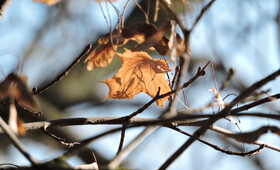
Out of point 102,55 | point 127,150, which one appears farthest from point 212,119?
point 102,55

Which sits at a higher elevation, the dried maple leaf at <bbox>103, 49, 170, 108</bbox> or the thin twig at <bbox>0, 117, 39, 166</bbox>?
the thin twig at <bbox>0, 117, 39, 166</bbox>

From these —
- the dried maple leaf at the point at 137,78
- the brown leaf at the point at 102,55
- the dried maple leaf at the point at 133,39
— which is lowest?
the dried maple leaf at the point at 137,78

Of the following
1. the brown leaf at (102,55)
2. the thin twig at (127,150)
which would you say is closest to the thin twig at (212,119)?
the thin twig at (127,150)

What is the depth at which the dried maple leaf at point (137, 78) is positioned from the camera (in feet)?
1.99

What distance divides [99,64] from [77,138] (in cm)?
131

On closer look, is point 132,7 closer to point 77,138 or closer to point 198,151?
point 77,138

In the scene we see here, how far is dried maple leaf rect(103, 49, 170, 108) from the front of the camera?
61 centimetres

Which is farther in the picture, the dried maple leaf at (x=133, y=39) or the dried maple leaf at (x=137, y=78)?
the dried maple leaf at (x=137, y=78)

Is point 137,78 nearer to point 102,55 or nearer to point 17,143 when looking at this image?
point 102,55

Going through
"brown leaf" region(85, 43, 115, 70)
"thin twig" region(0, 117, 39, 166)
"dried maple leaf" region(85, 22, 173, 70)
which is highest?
"dried maple leaf" region(85, 22, 173, 70)

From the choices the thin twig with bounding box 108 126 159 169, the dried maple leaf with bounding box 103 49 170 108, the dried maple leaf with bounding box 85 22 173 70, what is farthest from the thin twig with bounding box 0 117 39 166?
the dried maple leaf with bounding box 103 49 170 108

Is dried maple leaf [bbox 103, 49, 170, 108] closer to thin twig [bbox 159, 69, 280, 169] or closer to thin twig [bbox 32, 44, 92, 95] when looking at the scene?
thin twig [bbox 32, 44, 92, 95]

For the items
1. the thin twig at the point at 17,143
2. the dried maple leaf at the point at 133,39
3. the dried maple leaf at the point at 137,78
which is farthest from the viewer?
the dried maple leaf at the point at 137,78

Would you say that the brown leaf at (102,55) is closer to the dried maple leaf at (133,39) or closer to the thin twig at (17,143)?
the dried maple leaf at (133,39)
